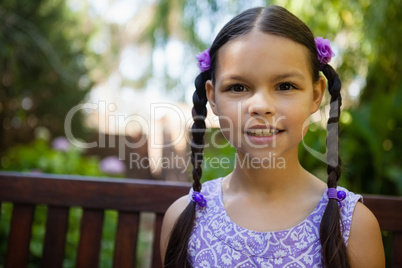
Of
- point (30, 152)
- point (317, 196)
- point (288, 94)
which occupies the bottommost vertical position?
point (30, 152)

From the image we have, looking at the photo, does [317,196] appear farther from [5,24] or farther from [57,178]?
[5,24]

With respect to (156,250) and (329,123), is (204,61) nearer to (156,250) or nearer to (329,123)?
(329,123)

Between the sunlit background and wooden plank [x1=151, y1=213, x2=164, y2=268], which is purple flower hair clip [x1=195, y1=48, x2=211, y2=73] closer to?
wooden plank [x1=151, y1=213, x2=164, y2=268]

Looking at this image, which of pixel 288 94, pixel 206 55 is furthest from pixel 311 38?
pixel 206 55

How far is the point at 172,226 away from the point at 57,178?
2.07ft

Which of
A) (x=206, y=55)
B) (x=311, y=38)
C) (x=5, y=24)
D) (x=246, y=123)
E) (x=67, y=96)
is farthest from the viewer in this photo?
(x=67, y=96)

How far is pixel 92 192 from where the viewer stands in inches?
72.7

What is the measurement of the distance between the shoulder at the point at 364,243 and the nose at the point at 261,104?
463mm

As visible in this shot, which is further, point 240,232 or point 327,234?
point 240,232

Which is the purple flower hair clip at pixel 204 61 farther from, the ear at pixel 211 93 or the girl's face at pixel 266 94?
the girl's face at pixel 266 94

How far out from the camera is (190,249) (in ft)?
4.78

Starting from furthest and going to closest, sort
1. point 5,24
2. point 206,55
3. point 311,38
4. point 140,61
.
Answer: point 140,61 → point 5,24 → point 206,55 → point 311,38

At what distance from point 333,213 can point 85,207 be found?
107 centimetres

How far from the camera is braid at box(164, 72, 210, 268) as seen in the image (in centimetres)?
145
